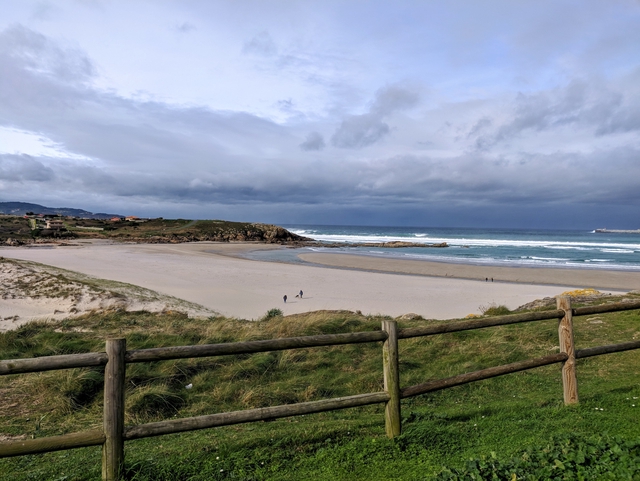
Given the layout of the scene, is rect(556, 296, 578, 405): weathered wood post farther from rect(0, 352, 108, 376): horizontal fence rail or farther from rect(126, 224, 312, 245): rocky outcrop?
rect(126, 224, 312, 245): rocky outcrop

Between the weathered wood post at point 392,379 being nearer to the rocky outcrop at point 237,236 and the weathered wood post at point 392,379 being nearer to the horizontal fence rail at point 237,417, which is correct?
the horizontal fence rail at point 237,417

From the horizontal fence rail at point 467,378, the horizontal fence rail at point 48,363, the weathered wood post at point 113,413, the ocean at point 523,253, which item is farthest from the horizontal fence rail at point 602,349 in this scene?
the ocean at point 523,253

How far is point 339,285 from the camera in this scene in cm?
2381

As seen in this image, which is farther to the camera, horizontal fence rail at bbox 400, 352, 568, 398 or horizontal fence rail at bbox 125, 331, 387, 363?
horizontal fence rail at bbox 400, 352, 568, 398

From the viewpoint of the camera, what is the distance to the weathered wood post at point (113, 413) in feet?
12.4

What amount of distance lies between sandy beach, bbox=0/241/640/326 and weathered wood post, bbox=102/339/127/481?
11750 millimetres

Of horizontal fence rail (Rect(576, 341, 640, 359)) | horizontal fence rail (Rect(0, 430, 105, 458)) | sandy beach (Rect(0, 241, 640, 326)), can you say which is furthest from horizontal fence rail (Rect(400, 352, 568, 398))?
sandy beach (Rect(0, 241, 640, 326))

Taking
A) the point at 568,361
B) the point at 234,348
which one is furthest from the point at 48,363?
the point at 568,361

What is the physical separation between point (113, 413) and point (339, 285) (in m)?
20.2

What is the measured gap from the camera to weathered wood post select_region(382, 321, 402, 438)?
4629 millimetres

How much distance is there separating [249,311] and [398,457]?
41.7ft

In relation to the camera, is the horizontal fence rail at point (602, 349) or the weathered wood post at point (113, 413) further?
the horizontal fence rail at point (602, 349)

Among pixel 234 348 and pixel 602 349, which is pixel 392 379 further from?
pixel 602 349

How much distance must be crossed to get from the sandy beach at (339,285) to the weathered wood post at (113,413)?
→ 11.7 m
